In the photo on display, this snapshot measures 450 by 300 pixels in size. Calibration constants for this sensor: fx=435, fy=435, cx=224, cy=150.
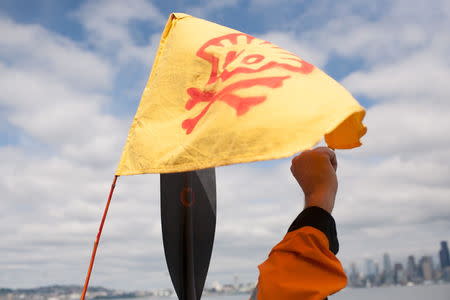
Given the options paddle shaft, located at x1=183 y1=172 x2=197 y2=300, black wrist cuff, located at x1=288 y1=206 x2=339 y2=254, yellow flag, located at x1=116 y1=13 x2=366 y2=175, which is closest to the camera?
yellow flag, located at x1=116 y1=13 x2=366 y2=175

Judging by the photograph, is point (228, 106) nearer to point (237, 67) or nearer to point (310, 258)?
point (237, 67)

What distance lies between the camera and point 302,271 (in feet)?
4.39

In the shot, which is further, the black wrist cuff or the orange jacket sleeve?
the black wrist cuff

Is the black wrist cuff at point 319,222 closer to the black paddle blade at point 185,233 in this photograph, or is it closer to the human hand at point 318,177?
the human hand at point 318,177

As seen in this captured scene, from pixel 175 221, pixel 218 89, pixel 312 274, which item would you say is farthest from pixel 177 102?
pixel 175 221

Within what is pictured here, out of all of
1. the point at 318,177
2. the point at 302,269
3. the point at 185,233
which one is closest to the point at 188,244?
the point at 185,233

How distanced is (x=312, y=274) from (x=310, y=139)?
429mm

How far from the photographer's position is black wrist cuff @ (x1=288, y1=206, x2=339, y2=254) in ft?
4.77

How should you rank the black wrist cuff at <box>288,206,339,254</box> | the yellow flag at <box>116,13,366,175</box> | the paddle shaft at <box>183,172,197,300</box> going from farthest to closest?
the paddle shaft at <box>183,172,197,300</box>
the black wrist cuff at <box>288,206,339,254</box>
the yellow flag at <box>116,13,366,175</box>

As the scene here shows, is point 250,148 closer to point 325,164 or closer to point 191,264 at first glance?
point 325,164

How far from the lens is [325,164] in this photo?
158 centimetres

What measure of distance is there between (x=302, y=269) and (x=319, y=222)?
0.62ft

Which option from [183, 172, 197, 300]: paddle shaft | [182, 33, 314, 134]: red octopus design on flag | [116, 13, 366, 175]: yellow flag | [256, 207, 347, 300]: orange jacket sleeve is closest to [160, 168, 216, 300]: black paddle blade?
[183, 172, 197, 300]: paddle shaft

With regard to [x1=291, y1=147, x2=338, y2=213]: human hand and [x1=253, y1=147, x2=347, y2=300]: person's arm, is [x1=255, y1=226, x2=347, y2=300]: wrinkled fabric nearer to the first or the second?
[x1=253, y1=147, x2=347, y2=300]: person's arm
